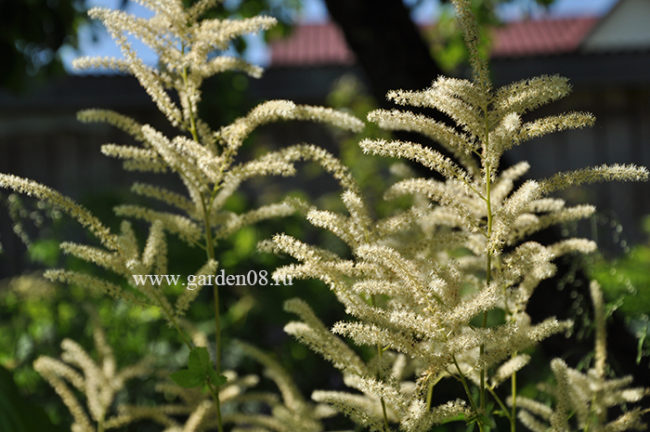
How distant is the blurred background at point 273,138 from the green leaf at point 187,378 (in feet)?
2.35

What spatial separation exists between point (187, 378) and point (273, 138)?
538 centimetres

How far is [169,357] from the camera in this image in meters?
2.79

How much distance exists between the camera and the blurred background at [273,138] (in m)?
2.55

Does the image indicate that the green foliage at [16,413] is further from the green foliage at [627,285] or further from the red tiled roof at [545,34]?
→ the red tiled roof at [545,34]

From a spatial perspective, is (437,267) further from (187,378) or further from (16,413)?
(16,413)

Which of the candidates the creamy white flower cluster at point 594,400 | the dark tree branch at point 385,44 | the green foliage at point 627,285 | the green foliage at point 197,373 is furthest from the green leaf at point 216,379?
the dark tree branch at point 385,44

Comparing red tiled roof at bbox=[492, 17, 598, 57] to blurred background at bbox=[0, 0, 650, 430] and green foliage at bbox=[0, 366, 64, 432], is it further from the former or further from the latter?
green foliage at bbox=[0, 366, 64, 432]

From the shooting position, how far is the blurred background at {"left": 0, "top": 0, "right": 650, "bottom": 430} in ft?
8.37

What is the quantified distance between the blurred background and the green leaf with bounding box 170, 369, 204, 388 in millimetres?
717

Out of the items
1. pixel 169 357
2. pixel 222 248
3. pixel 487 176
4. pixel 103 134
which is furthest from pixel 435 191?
pixel 103 134

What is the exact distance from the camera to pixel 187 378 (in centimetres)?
114

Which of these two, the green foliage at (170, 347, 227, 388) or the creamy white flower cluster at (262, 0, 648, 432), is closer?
the creamy white flower cluster at (262, 0, 648, 432)

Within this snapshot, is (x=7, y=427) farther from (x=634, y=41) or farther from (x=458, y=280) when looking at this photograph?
(x=634, y=41)

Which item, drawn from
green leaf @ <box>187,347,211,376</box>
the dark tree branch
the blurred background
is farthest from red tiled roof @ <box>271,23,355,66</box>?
green leaf @ <box>187,347,211,376</box>
